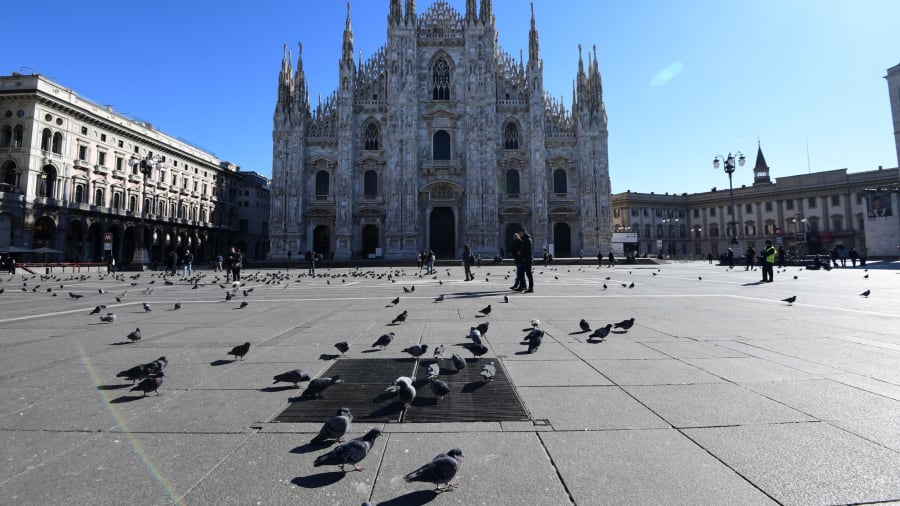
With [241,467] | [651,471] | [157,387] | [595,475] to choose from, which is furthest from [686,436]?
[157,387]

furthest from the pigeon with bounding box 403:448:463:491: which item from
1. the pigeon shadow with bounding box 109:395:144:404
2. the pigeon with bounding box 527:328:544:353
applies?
the pigeon with bounding box 527:328:544:353

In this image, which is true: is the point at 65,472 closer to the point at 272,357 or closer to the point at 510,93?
the point at 272,357

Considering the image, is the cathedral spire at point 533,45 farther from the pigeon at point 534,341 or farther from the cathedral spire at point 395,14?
the pigeon at point 534,341

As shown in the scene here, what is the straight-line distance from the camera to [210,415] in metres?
2.79

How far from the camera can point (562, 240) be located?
41219 mm

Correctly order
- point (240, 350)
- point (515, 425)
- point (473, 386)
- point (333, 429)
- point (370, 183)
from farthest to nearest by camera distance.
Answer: point (370, 183), point (240, 350), point (473, 386), point (515, 425), point (333, 429)

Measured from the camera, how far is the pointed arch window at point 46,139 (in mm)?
35844

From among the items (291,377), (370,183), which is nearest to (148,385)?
(291,377)

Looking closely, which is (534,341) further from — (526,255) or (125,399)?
(526,255)

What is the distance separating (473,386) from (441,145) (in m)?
38.4

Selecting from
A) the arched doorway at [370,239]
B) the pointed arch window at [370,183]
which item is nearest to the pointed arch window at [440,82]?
the pointed arch window at [370,183]

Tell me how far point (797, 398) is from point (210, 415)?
3.99 metres

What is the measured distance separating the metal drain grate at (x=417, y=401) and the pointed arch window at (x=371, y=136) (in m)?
38.6

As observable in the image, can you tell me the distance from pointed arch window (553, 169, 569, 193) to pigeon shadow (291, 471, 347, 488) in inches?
1600
